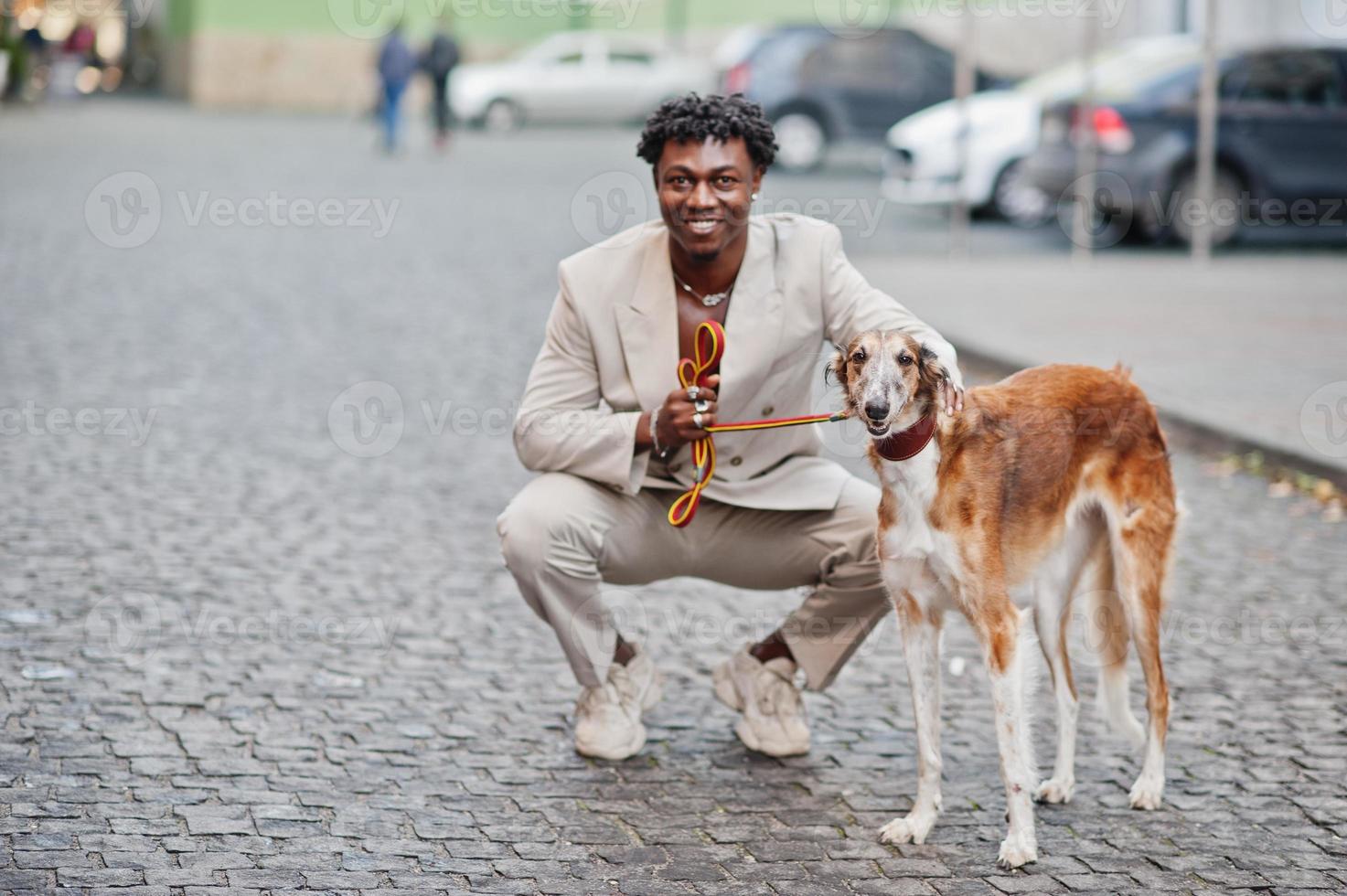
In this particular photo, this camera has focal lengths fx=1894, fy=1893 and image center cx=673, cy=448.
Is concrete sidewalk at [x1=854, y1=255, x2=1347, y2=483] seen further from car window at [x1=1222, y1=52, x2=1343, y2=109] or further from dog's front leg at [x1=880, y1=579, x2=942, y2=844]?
dog's front leg at [x1=880, y1=579, x2=942, y2=844]

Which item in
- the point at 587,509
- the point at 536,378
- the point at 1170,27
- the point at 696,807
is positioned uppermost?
the point at 1170,27

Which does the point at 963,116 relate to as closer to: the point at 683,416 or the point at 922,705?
the point at 683,416

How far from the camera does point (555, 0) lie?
3788cm

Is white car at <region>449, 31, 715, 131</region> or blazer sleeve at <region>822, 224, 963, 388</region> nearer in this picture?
blazer sleeve at <region>822, 224, 963, 388</region>

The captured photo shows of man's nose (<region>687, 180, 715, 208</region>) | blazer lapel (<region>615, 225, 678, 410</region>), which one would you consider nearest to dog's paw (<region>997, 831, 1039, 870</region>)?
blazer lapel (<region>615, 225, 678, 410</region>)

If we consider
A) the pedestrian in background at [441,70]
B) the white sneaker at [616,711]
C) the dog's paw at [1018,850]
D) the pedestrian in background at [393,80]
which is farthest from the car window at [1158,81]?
the dog's paw at [1018,850]

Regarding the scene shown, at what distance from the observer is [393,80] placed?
2897 centimetres

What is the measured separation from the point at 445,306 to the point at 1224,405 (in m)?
6.12

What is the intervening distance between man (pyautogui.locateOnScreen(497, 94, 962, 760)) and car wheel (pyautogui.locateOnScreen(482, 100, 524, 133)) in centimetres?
2973

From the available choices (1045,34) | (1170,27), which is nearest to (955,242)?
(1170,27)

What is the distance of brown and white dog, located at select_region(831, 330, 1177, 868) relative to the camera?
15.1 ft

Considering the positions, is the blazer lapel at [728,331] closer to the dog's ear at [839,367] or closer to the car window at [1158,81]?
the dog's ear at [839,367]

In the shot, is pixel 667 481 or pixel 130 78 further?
pixel 130 78

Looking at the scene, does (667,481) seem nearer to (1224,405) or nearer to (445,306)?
(1224,405)
